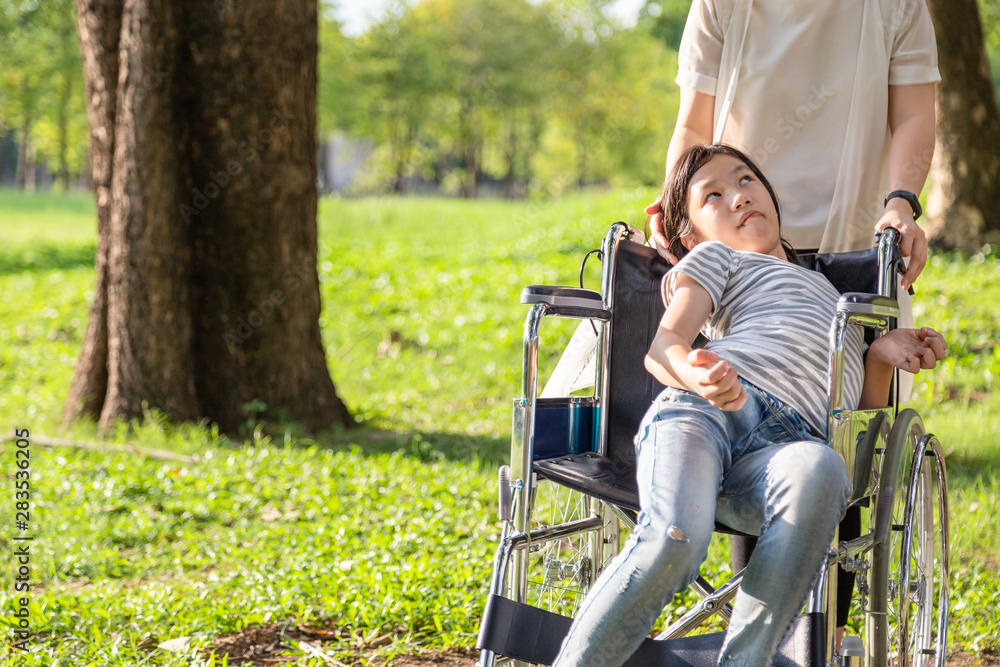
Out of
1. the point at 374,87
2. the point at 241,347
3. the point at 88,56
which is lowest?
the point at 241,347

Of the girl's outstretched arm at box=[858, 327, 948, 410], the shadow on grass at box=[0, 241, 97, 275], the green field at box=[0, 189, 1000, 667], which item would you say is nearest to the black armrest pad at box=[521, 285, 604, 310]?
the girl's outstretched arm at box=[858, 327, 948, 410]

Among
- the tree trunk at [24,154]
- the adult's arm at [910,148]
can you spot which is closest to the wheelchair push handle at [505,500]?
the adult's arm at [910,148]

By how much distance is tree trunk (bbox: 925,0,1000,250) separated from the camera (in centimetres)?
764

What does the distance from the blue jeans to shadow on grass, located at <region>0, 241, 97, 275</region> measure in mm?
11425

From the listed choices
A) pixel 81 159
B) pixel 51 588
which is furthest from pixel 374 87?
pixel 51 588

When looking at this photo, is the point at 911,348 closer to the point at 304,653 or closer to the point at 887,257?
the point at 887,257

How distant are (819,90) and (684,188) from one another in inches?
Result: 19.5

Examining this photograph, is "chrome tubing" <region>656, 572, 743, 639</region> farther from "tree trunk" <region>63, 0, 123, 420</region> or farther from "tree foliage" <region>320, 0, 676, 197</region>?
"tree foliage" <region>320, 0, 676, 197</region>

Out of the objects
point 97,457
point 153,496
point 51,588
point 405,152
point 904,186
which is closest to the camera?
point 904,186

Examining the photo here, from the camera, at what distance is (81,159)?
34.0 m

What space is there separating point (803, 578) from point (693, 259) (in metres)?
0.72

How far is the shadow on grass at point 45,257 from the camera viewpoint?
1165 centimetres

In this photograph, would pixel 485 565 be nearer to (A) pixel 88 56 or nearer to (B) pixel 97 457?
(B) pixel 97 457

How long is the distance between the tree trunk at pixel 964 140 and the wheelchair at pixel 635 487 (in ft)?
21.2
